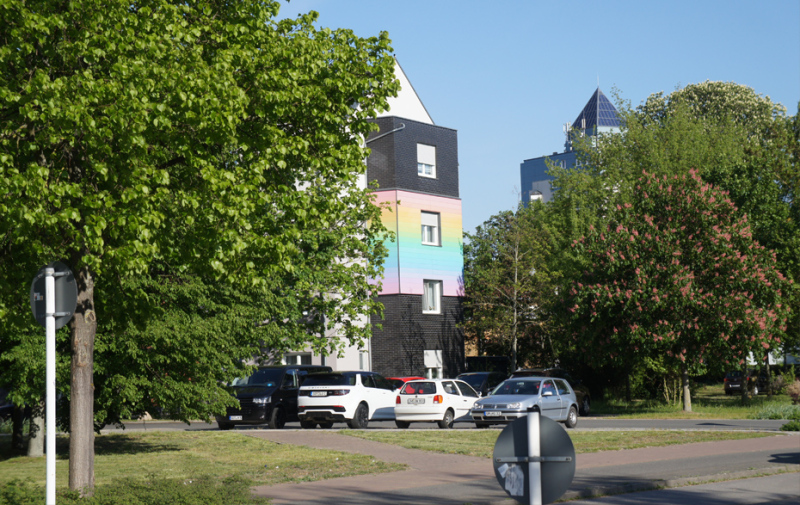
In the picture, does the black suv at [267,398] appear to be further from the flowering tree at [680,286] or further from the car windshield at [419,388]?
the flowering tree at [680,286]

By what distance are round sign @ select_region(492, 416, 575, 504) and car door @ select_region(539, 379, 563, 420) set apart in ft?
67.2

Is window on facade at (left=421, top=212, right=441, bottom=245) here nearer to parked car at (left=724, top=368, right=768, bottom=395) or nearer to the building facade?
parked car at (left=724, top=368, right=768, bottom=395)

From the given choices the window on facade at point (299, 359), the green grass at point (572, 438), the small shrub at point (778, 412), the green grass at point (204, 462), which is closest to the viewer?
the green grass at point (204, 462)

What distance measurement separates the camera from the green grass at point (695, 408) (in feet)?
104

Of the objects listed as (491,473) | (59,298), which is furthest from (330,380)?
(59,298)

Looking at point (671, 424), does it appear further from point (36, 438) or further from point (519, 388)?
point (36, 438)

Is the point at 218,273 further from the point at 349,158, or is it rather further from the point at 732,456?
the point at 732,456

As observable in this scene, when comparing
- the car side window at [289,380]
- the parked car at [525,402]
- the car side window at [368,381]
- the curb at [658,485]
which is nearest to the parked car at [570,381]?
the parked car at [525,402]

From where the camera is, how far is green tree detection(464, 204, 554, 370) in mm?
46938

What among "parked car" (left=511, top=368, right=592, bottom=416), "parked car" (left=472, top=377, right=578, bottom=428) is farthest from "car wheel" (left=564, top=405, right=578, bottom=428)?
"parked car" (left=511, top=368, right=592, bottom=416)

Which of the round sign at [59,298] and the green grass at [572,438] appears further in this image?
the green grass at [572,438]

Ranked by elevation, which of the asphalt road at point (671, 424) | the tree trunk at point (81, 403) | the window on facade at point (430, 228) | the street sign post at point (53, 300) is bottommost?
the asphalt road at point (671, 424)

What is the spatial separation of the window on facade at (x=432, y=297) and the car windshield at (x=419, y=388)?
771 inches

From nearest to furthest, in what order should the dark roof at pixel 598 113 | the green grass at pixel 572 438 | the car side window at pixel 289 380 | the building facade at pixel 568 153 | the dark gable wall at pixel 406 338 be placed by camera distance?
the green grass at pixel 572 438
the car side window at pixel 289 380
the dark gable wall at pixel 406 338
the building facade at pixel 568 153
the dark roof at pixel 598 113
